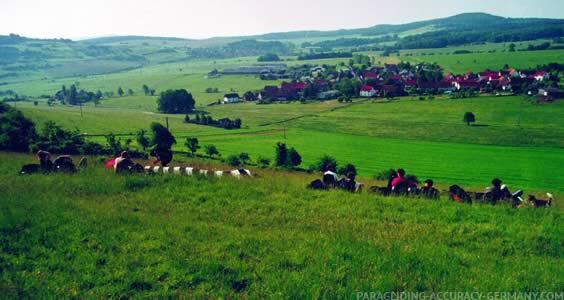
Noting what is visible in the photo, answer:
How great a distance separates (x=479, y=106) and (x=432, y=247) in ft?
259

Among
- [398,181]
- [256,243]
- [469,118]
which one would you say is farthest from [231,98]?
[256,243]

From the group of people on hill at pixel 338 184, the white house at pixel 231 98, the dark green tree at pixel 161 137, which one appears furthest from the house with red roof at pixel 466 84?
the group of people on hill at pixel 338 184

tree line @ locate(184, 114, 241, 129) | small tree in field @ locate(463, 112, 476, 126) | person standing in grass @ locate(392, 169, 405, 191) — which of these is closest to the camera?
person standing in grass @ locate(392, 169, 405, 191)

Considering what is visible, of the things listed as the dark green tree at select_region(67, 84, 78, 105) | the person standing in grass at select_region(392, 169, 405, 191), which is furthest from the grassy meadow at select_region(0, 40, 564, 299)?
the dark green tree at select_region(67, 84, 78, 105)

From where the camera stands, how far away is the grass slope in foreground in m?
6.61

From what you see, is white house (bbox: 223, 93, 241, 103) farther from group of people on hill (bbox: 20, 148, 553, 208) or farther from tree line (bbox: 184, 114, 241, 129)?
group of people on hill (bbox: 20, 148, 553, 208)

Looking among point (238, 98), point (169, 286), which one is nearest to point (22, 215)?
point (169, 286)

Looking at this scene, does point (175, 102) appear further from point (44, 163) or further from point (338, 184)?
point (338, 184)

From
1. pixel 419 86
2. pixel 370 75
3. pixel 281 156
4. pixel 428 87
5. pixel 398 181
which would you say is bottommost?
pixel 281 156

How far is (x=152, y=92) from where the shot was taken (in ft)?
449

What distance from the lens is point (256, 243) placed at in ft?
26.6

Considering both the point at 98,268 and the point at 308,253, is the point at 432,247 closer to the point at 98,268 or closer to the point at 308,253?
the point at 308,253

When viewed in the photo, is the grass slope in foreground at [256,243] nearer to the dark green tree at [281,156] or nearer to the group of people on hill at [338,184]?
the group of people on hill at [338,184]

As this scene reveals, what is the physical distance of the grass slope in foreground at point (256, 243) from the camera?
21.7 ft
